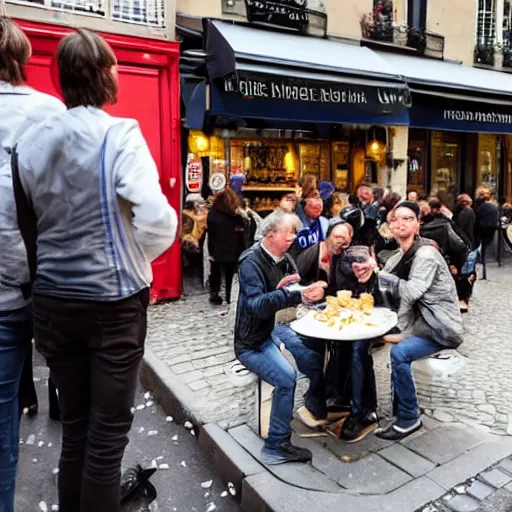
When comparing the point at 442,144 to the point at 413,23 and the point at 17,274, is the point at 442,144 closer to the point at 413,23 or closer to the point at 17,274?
the point at 413,23

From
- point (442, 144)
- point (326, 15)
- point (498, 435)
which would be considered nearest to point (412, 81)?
point (326, 15)

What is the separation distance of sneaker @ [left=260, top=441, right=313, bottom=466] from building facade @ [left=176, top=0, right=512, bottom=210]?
5697mm

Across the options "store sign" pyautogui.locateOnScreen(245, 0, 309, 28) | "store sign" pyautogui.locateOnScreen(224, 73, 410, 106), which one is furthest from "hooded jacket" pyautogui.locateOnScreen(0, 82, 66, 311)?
"store sign" pyautogui.locateOnScreen(245, 0, 309, 28)

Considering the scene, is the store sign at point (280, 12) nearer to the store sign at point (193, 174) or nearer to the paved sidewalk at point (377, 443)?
the store sign at point (193, 174)

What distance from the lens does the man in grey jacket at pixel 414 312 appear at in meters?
3.79

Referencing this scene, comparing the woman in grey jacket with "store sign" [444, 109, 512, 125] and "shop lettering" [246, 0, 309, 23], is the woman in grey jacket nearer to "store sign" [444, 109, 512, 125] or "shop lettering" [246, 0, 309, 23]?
"shop lettering" [246, 0, 309, 23]

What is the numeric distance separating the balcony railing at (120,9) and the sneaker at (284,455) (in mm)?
6071

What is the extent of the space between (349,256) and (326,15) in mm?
8213

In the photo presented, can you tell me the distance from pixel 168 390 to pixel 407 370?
1991 mm

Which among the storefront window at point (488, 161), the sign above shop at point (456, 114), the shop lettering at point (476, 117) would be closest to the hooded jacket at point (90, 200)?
the sign above shop at point (456, 114)

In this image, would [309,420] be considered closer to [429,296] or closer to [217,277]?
[429,296]

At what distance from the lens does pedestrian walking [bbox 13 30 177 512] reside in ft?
6.52

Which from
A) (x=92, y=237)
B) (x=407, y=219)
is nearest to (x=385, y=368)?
A: (x=407, y=219)

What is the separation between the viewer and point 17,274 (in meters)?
2.26
